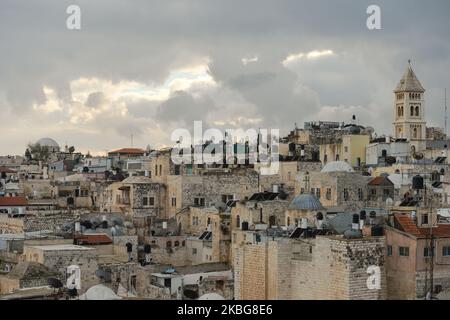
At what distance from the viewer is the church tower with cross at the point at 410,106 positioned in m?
66.5

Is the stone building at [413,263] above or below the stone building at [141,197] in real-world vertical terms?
below

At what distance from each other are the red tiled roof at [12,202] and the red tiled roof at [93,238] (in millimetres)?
10312

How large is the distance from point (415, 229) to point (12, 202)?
23.7 metres

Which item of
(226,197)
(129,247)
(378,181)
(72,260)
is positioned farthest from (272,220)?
(72,260)

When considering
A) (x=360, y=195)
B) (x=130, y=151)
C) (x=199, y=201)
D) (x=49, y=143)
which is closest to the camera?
(x=360, y=195)

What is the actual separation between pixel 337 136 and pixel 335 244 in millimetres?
32777

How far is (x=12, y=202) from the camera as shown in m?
42.6

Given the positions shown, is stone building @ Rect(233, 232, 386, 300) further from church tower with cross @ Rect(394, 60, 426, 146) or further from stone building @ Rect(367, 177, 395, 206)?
church tower with cross @ Rect(394, 60, 426, 146)

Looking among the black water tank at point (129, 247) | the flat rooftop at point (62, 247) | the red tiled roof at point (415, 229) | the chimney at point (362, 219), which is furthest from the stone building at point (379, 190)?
the flat rooftop at point (62, 247)

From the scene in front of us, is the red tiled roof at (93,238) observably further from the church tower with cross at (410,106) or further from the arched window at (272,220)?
the church tower with cross at (410,106)

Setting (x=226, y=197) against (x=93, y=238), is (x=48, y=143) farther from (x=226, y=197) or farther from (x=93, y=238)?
(x=93, y=238)

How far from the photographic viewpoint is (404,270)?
23.3 meters

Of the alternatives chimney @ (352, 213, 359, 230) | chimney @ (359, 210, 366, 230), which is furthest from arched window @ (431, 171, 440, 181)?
chimney @ (352, 213, 359, 230)
